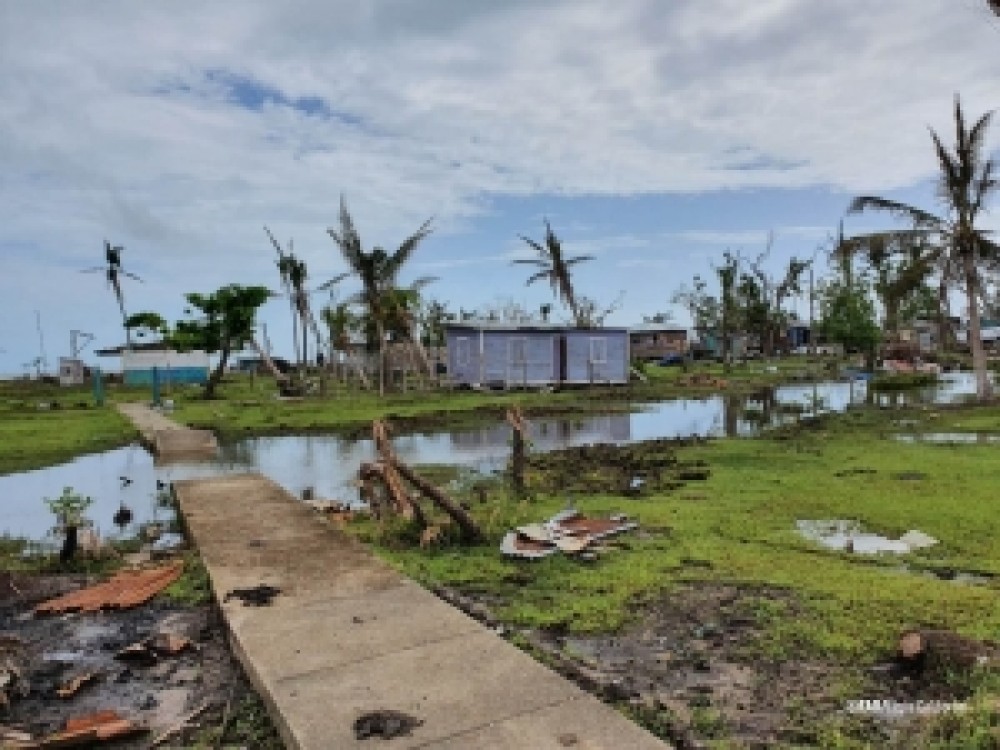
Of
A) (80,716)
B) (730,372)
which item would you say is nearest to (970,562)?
(80,716)

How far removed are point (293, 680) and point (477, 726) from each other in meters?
1.06

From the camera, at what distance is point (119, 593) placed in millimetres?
6352

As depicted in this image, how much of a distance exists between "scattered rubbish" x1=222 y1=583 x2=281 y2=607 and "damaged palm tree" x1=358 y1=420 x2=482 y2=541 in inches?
79.2

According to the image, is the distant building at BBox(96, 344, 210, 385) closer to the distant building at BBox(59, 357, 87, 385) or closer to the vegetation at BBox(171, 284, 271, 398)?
the distant building at BBox(59, 357, 87, 385)

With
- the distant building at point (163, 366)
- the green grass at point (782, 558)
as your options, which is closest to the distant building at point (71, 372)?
the distant building at point (163, 366)

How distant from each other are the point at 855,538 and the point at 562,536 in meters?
2.68


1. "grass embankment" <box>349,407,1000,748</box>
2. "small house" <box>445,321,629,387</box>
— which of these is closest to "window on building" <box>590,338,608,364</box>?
"small house" <box>445,321,629,387</box>

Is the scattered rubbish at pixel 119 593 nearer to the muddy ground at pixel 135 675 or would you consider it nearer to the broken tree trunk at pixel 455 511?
the muddy ground at pixel 135 675

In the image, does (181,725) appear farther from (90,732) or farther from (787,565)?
(787,565)

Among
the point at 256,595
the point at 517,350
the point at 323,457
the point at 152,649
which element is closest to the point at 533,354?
the point at 517,350

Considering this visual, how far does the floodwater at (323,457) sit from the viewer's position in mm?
11188

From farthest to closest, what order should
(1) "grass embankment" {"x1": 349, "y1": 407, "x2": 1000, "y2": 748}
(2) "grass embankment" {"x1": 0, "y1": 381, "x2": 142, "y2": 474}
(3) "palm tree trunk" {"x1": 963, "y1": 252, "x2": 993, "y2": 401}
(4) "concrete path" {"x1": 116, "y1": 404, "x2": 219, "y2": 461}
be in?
(3) "palm tree trunk" {"x1": 963, "y1": 252, "x2": 993, "y2": 401}, (2) "grass embankment" {"x1": 0, "y1": 381, "x2": 142, "y2": 474}, (4) "concrete path" {"x1": 116, "y1": 404, "x2": 219, "y2": 461}, (1) "grass embankment" {"x1": 349, "y1": 407, "x2": 1000, "y2": 748}

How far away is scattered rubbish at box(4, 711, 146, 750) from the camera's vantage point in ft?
12.3

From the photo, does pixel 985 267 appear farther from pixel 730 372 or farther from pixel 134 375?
pixel 134 375
